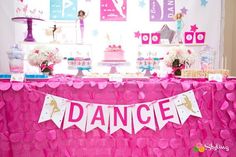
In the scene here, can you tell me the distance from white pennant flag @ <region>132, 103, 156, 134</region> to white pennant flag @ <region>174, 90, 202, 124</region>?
0.19m

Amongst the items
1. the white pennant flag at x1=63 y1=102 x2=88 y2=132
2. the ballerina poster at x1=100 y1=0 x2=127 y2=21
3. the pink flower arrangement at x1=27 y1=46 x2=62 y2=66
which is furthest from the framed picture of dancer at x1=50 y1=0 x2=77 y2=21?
the white pennant flag at x1=63 y1=102 x2=88 y2=132

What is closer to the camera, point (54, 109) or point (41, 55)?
point (54, 109)

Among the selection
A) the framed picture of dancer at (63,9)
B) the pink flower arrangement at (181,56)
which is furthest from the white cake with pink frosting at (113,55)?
the framed picture of dancer at (63,9)

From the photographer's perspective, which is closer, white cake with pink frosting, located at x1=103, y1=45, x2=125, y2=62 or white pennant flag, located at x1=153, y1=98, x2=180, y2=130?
white pennant flag, located at x1=153, y1=98, x2=180, y2=130

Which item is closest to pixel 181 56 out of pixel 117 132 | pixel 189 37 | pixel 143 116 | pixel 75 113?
pixel 189 37

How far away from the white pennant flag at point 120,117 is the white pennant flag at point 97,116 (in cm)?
4

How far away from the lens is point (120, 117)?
68.2 inches

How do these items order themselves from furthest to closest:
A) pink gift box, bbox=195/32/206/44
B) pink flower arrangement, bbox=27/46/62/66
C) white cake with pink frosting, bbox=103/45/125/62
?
pink gift box, bbox=195/32/206/44 < white cake with pink frosting, bbox=103/45/125/62 < pink flower arrangement, bbox=27/46/62/66

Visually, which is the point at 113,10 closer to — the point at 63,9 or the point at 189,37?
the point at 63,9

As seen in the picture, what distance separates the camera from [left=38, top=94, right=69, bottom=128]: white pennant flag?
1.71m

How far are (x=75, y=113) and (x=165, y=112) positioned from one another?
62 centimetres

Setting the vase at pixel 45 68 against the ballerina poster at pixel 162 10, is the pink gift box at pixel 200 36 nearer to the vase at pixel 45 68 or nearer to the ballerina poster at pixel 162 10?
the ballerina poster at pixel 162 10

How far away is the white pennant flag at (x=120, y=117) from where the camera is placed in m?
1.73

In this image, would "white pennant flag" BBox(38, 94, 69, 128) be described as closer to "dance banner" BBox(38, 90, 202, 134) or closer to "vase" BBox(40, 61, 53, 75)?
"dance banner" BBox(38, 90, 202, 134)
